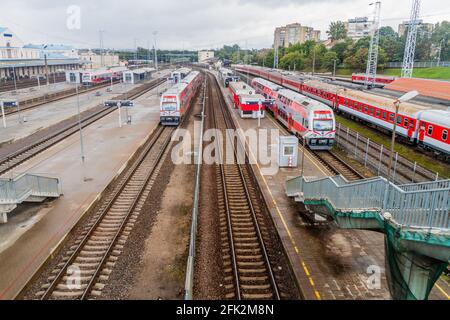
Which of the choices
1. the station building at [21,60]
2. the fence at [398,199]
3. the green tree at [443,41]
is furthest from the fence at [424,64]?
the fence at [398,199]

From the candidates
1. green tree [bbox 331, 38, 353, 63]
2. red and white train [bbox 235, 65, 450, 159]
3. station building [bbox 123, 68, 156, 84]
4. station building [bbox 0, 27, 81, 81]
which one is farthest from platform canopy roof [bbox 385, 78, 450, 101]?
station building [bbox 0, 27, 81, 81]

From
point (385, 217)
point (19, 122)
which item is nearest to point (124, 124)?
point (19, 122)

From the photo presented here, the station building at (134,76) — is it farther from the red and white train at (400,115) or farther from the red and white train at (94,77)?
the red and white train at (400,115)

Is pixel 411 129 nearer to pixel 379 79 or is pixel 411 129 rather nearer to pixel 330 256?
pixel 330 256
